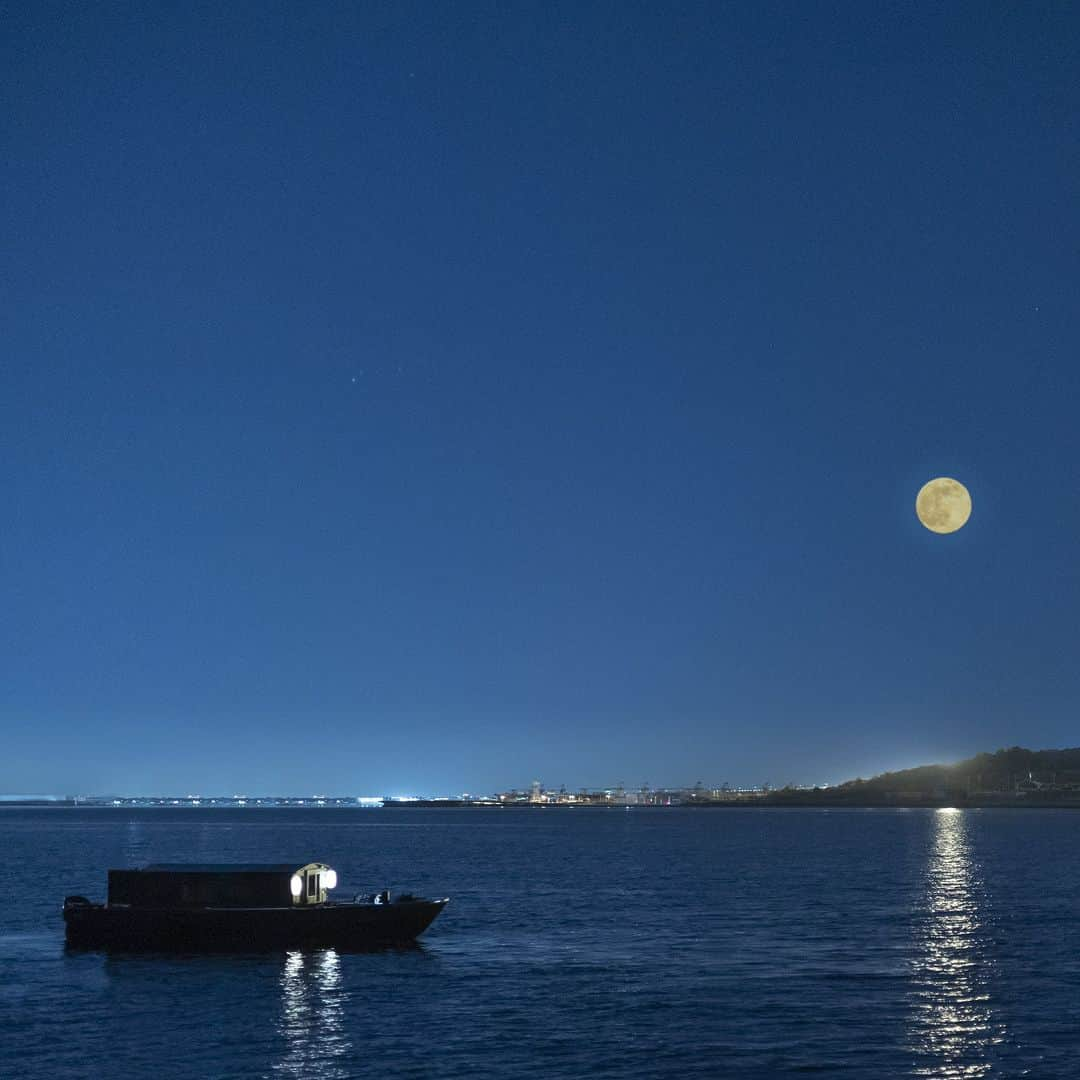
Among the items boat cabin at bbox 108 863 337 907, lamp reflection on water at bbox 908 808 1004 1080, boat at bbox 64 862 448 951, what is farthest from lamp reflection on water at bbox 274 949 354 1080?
lamp reflection on water at bbox 908 808 1004 1080

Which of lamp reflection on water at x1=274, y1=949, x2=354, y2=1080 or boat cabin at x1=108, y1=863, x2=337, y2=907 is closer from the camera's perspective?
lamp reflection on water at x1=274, y1=949, x2=354, y2=1080

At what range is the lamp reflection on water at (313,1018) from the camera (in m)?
46.8

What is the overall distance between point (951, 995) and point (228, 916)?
118 feet

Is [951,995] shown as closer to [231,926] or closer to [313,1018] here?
[313,1018]

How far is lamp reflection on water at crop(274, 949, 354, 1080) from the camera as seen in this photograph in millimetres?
46812

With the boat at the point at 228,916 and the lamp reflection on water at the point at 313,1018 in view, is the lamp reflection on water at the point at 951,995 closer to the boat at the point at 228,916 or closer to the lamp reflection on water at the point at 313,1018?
the lamp reflection on water at the point at 313,1018

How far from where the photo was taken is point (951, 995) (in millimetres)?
59500

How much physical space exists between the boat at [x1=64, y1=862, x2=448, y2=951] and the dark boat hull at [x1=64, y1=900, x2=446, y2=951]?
5 cm

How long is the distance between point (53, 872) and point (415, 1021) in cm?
10248

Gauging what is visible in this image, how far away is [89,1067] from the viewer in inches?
1843

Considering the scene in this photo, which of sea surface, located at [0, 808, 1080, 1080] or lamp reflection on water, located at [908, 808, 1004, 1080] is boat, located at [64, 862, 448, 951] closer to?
sea surface, located at [0, 808, 1080, 1080]

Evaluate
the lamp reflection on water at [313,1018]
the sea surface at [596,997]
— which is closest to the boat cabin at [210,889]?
the sea surface at [596,997]

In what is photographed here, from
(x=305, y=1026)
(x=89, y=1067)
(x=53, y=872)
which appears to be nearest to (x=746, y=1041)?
(x=305, y=1026)

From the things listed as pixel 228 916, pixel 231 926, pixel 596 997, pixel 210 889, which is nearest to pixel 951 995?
pixel 596 997
